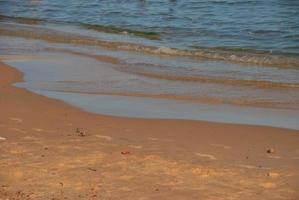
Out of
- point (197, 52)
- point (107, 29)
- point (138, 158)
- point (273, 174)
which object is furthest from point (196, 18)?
point (273, 174)

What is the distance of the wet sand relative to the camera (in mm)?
4902

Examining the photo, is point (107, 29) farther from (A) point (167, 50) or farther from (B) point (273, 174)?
(B) point (273, 174)

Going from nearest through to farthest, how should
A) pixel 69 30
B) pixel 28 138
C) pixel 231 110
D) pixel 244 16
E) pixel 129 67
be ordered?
pixel 28 138 → pixel 231 110 → pixel 129 67 → pixel 69 30 → pixel 244 16

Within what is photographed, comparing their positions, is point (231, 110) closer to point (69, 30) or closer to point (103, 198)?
point (103, 198)

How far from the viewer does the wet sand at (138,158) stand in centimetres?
490

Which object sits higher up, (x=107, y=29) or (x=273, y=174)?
(x=273, y=174)

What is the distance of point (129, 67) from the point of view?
11711mm

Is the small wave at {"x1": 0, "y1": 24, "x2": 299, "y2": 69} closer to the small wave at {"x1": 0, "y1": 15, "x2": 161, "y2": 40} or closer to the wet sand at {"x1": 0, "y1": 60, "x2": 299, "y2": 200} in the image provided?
the small wave at {"x1": 0, "y1": 15, "x2": 161, "y2": 40}

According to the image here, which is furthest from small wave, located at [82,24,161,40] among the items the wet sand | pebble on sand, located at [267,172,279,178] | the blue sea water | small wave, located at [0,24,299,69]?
pebble on sand, located at [267,172,279,178]

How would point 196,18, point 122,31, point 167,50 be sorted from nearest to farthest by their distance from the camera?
point 167,50, point 122,31, point 196,18

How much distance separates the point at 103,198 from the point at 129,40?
11908mm

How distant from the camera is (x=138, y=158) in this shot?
5672 mm

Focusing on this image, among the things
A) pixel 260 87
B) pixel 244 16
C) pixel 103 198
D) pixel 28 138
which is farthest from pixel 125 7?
pixel 103 198

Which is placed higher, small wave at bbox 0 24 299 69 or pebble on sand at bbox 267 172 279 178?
pebble on sand at bbox 267 172 279 178
